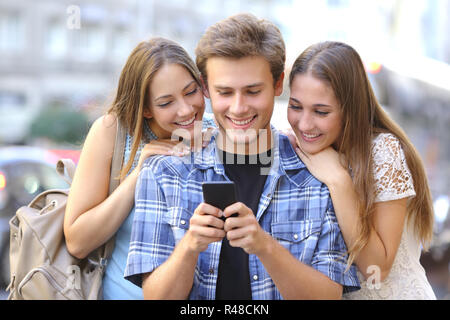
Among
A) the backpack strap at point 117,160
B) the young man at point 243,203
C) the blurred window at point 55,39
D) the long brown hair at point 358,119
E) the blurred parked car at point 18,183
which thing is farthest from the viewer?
the blurred window at point 55,39

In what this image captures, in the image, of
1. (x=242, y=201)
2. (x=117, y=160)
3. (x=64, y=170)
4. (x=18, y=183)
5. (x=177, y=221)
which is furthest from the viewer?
(x=18, y=183)

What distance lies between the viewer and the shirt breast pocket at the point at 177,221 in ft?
6.87

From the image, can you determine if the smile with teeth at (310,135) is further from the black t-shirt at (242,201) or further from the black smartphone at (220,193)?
the black smartphone at (220,193)

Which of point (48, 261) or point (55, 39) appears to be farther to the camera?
point (55, 39)

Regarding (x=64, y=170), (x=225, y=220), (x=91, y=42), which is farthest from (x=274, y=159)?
(x=91, y=42)

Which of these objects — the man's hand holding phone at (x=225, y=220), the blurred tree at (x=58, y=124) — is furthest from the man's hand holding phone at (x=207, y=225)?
the blurred tree at (x=58, y=124)

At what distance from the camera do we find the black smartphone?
5.80 ft

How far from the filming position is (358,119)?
→ 232cm

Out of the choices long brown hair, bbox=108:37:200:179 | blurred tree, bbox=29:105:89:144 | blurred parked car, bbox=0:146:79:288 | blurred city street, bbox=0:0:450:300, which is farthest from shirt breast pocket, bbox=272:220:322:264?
blurred tree, bbox=29:105:89:144

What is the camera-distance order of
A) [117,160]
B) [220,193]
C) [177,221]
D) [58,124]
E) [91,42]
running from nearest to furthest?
[220,193], [177,221], [117,160], [58,124], [91,42]

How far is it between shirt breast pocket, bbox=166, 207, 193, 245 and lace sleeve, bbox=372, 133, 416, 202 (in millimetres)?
799

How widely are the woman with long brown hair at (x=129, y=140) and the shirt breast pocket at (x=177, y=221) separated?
0.83 feet

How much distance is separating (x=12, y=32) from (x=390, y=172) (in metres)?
18.6

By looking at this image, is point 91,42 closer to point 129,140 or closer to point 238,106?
point 129,140
